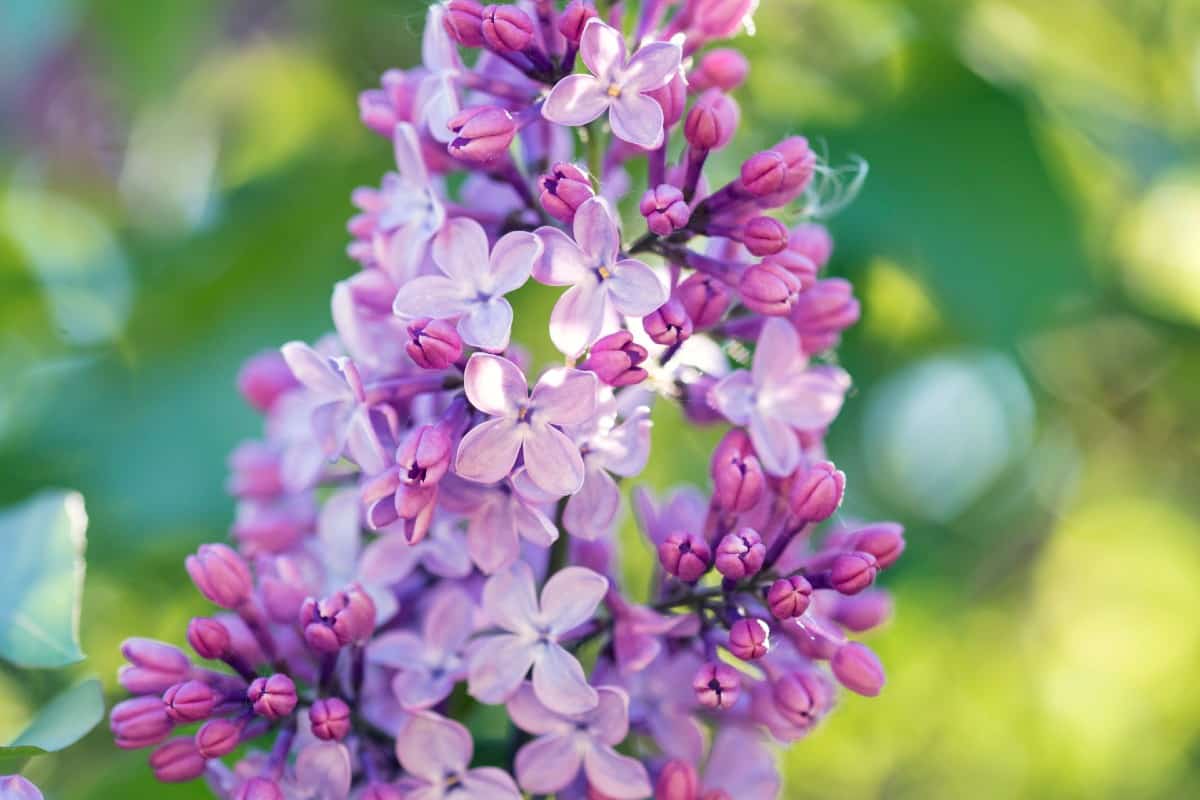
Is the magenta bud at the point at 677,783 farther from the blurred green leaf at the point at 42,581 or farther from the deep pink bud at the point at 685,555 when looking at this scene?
the blurred green leaf at the point at 42,581

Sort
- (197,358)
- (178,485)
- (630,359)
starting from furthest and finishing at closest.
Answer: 1. (197,358)
2. (178,485)
3. (630,359)

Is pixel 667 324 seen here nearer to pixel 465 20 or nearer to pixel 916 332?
pixel 465 20

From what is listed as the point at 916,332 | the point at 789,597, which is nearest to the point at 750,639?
the point at 789,597

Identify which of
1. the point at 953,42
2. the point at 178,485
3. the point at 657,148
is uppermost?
the point at 657,148

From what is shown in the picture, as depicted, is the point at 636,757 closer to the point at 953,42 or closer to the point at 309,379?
the point at 309,379

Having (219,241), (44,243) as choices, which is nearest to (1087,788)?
(219,241)

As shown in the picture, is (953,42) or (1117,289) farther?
(1117,289)

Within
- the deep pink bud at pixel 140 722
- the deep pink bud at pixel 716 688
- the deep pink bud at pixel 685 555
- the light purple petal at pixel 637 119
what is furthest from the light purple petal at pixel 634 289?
the deep pink bud at pixel 140 722

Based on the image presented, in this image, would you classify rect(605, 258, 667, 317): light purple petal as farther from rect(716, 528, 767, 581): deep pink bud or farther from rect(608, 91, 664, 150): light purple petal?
rect(716, 528, 767, 581): deep pink bud
